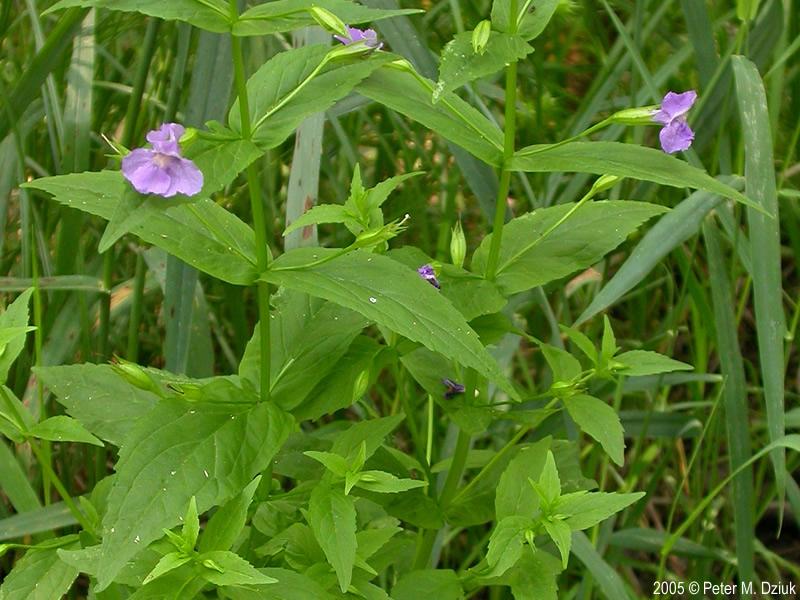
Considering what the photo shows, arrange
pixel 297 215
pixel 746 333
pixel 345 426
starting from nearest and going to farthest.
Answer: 1. pixel 297 215
2. pixel 345 426
3. pixel 746 333

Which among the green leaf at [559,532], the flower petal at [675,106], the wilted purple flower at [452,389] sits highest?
the flower petal at [675,106]

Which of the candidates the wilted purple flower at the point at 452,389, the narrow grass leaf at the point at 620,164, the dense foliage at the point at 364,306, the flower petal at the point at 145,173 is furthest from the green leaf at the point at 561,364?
the flower petal at the point at 145,173

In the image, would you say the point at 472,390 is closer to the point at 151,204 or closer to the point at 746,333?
the point at 151,204

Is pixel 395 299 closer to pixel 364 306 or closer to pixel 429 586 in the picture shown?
pixel 364 306

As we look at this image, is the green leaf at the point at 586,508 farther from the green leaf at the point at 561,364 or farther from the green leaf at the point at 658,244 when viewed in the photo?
the green leaf at the point at 658,244

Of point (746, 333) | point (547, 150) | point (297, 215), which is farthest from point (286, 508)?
point (746, 333)
